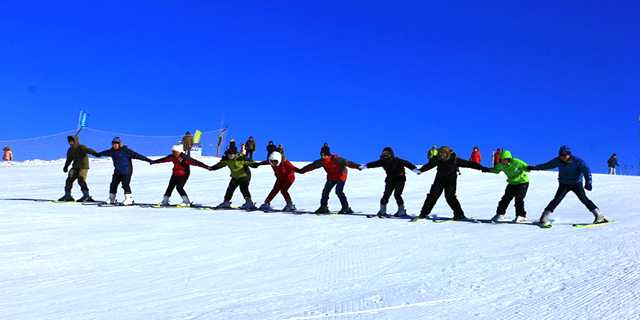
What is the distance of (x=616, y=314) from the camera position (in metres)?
4.73

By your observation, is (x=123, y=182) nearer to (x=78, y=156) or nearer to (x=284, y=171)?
(x=78, y=156)

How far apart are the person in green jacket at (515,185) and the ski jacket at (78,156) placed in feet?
34.9

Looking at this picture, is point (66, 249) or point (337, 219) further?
point (337, 219)

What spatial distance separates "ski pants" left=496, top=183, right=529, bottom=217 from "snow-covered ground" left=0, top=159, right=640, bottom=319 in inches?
30.3

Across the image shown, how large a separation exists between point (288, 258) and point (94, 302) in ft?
9.27

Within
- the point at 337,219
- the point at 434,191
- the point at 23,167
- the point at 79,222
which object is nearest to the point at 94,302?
the point at 79,222

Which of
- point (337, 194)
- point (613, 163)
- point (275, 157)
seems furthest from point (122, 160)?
point (613, 163)

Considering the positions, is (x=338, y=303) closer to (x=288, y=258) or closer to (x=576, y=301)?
(x=576, y=301)

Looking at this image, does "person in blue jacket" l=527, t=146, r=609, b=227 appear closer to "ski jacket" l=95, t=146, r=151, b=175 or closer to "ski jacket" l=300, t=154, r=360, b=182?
"ski jacket" l=300, t=154, r=360, b=182

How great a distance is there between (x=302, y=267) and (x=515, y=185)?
24.2ft

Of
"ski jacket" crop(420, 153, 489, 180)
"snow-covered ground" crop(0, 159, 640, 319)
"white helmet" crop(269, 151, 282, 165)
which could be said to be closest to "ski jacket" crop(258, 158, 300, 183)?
"white helmet" crop(269, 151, 282, 165)

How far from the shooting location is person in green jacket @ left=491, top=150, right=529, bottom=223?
12859 millimetres

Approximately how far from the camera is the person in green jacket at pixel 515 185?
12.9 m

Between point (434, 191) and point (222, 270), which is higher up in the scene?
point (434, 191)
